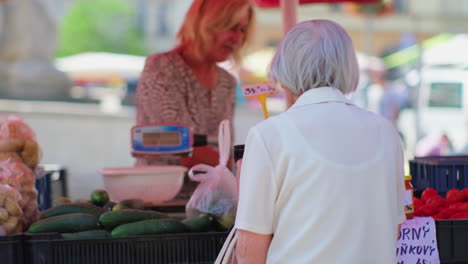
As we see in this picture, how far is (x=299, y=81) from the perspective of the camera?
6.71ft

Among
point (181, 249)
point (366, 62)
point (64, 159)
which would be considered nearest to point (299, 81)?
point (181, 249)

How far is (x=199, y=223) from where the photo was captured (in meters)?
2.67

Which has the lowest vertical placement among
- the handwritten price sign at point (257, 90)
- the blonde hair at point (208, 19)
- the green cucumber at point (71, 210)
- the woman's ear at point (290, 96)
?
the green cucumber at point (71, 210)

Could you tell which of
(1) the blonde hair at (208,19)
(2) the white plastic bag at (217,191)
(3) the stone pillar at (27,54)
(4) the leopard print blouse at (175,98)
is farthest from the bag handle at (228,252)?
(3) the stone pillar at (27,54)

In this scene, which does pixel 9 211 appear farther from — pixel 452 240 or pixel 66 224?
pixel 452 240

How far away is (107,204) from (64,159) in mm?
7289

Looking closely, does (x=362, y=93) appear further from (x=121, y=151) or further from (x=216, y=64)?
(x=216, y=64)

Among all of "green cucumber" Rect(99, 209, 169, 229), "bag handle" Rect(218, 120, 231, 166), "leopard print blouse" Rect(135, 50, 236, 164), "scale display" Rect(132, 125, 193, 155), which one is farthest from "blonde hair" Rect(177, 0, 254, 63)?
"green cucumber" Rect(99, 209, 169, 229)

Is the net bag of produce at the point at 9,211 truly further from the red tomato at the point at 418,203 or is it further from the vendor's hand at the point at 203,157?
the red tomato at the point at 418,203

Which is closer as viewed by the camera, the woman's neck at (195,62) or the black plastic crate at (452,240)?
the black plastic crate at (452,240)

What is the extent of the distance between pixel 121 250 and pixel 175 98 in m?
1.75

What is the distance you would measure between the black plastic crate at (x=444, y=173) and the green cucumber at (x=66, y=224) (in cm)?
145

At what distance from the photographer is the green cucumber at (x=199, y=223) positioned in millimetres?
2650

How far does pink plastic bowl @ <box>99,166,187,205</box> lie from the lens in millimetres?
3326
